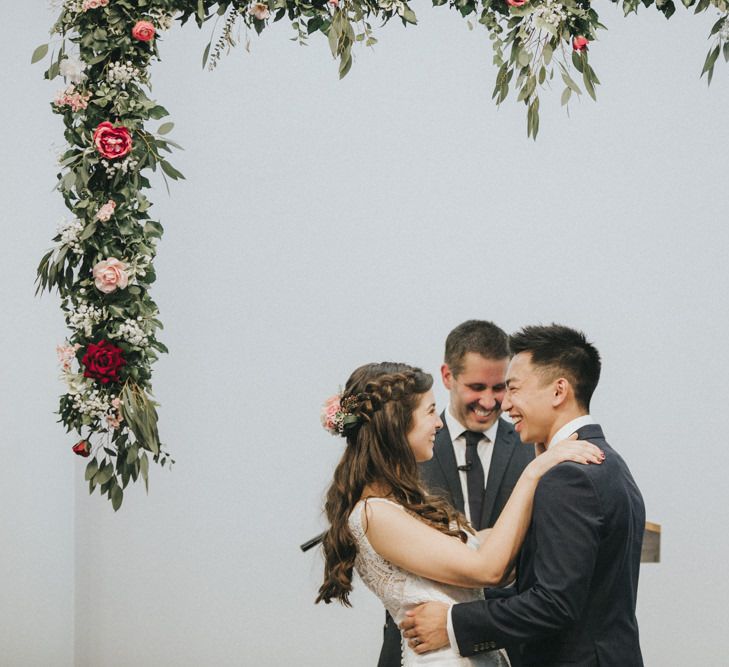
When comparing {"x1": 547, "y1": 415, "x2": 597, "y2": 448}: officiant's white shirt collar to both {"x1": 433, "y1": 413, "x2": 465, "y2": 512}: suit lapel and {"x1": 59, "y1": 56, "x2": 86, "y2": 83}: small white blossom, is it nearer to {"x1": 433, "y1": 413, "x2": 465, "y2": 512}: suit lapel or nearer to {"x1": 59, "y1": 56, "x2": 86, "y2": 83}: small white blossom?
{"x1": 433, "y1": 413, "x2": 465, "y2": 512}: suit lapel

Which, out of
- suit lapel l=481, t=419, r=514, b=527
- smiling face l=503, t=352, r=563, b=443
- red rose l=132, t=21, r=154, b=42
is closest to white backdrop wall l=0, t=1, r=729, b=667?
suit lapel l=481, t=419, r=514, b=527

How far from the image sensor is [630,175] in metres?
5.36

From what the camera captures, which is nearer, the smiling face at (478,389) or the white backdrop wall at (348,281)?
the smiling face at (478,389)

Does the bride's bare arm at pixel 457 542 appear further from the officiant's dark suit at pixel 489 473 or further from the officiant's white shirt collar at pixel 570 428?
the officiant's dark suit at pixel 489 473

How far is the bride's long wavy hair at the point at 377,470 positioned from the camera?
2.83 meters

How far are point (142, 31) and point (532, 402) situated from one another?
1623 mm

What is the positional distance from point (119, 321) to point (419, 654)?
4.36ft

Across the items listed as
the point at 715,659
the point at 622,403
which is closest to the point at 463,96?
the point at 622,403

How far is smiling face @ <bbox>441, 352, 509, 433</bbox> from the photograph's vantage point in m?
3.60

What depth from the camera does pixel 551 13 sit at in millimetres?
3121

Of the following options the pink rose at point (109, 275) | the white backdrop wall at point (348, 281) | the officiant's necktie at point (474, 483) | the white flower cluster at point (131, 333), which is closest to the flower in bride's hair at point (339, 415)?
the white flower cluster at point (131, 333)

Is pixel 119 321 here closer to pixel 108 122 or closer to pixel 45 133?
pixel 108 122

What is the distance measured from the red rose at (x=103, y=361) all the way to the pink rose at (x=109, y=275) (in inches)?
6.7

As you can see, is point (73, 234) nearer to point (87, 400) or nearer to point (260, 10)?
point (87, 400)
